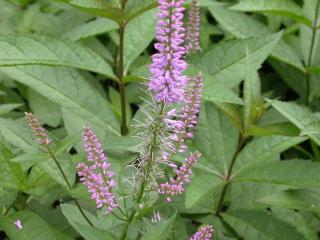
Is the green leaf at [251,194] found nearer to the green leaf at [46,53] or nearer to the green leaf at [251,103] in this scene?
the green leaf at [251,103]

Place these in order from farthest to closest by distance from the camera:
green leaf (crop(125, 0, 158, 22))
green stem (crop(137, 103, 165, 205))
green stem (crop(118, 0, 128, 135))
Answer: green stem (crop(118, 0, 128, 135))
green leaf (crop(125, 0, 158, 22))
green stem (crop(137, 103, 165, 205))

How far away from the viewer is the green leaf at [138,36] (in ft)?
10.5

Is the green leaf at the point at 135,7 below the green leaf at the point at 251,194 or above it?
above

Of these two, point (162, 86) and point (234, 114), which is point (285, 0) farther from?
point (162, 86)

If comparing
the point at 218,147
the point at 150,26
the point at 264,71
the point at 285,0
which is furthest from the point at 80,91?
the point at 264,71

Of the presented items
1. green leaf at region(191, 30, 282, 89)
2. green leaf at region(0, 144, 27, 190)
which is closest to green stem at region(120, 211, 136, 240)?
green leaf at region(0, 144, 27, 190)

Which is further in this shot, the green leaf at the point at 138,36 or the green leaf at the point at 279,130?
the green leaf at the point at 138,36

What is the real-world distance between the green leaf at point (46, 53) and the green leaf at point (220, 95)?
21.1 inches

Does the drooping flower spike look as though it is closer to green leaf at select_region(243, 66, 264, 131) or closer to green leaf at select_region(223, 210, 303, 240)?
green leaf at select_region(223, 210, 303, 240)

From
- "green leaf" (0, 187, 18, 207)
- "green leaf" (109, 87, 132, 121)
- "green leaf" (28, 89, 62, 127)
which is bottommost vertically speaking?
"green leaf" (0, 187, 18, 207)

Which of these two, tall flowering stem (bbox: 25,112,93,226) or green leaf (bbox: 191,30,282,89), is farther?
green leaf (bbox: 191,30,282,89)

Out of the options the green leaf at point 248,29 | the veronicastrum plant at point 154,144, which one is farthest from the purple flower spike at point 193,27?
the green leaf at point 248,29

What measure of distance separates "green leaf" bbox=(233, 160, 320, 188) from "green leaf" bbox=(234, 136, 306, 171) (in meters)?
0.14

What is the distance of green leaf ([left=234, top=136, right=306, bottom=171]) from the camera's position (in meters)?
2.96
